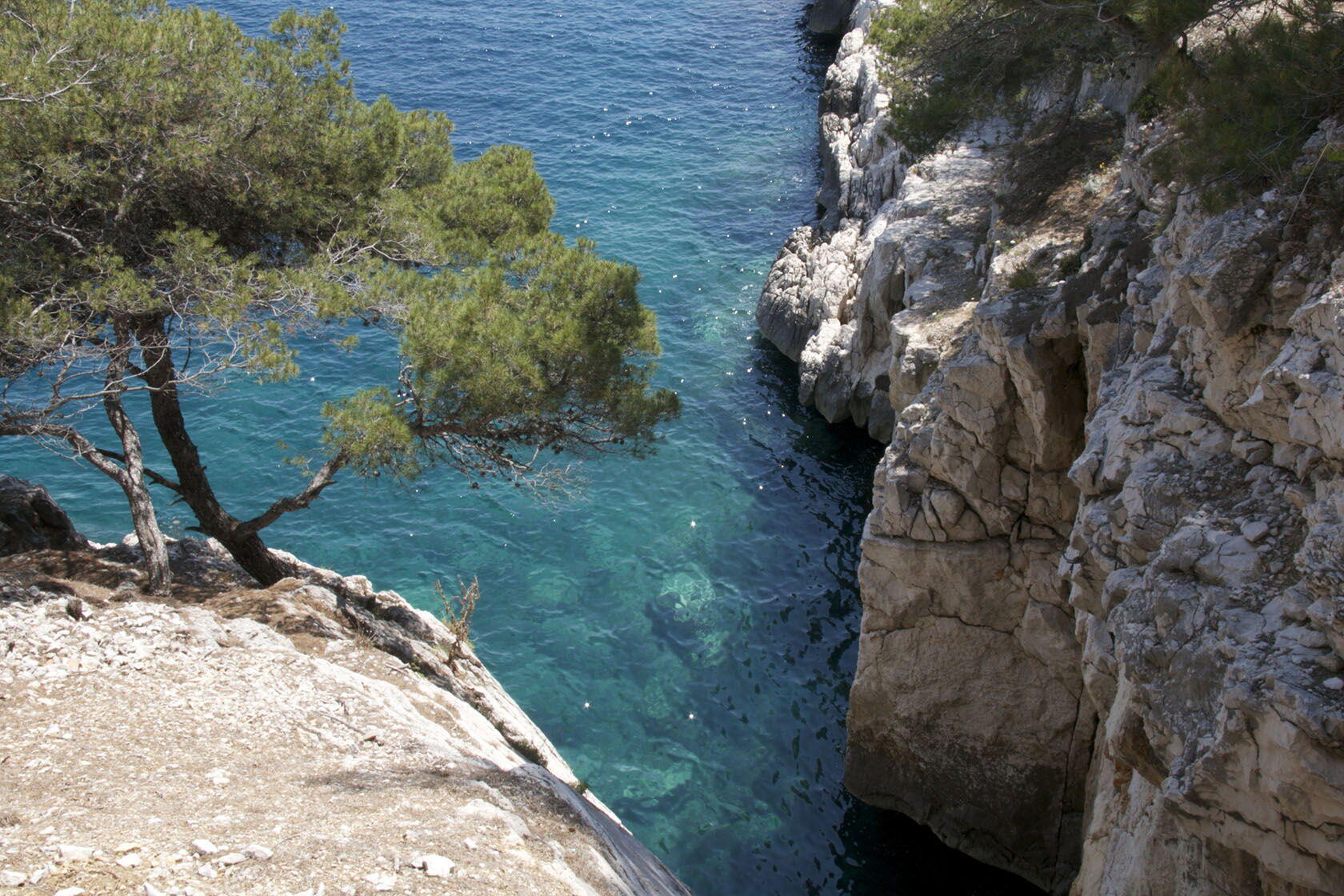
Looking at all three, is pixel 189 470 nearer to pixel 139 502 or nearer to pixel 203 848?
pixel 139 502

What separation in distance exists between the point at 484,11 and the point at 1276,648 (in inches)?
2378

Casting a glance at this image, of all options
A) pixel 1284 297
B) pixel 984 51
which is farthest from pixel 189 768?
pixel 984 51

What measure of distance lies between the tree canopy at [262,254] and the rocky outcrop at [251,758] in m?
1.75

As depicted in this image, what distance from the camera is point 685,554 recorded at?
25.0m

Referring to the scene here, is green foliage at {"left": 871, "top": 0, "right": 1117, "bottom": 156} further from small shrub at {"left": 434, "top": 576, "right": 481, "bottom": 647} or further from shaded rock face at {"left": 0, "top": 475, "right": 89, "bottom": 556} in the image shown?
shaded rock face at {"left": 0, "top": 475, "right": 89, "bottom": 556}

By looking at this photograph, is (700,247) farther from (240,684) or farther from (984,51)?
(240,684)

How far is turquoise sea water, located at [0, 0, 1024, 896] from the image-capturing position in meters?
18.7

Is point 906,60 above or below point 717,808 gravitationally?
above

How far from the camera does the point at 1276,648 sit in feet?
30.4

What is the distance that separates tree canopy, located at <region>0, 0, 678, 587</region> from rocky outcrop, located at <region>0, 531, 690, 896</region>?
5.76ft

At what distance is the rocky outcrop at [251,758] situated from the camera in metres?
9.67

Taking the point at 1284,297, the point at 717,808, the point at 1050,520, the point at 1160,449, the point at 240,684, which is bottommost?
the point at 717,808

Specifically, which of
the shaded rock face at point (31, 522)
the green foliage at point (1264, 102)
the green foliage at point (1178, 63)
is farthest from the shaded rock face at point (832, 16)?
the shaded rock face at point (31, 522)

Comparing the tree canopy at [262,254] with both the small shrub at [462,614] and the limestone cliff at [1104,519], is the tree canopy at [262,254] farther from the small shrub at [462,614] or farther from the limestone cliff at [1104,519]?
the limestone cliff at [1104,519]
